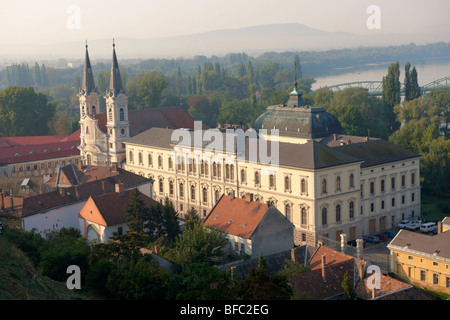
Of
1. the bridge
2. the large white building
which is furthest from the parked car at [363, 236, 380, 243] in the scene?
the bridge

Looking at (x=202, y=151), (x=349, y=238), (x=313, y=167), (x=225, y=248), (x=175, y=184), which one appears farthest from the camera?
(x=175, y=184)

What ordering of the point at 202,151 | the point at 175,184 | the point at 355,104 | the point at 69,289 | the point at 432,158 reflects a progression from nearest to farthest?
1. the point at 69,289
2. the point at 202,151
3. the point at 175,184
4. the point at 432,158
5. the point at 355,104

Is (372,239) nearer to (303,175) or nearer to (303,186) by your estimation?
(303,186)

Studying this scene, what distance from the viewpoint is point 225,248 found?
42.2 metres

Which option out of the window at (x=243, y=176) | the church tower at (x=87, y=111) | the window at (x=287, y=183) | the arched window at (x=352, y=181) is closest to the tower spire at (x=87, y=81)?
the church tower at (x=87, y=111)

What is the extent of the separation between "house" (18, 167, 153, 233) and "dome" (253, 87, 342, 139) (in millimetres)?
18536

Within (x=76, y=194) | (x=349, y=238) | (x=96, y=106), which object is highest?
(x=96, y=106)

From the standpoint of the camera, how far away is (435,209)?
57750 mm

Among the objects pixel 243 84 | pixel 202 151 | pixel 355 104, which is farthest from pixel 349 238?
pixel 243 84

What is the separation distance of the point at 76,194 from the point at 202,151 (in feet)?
39.8

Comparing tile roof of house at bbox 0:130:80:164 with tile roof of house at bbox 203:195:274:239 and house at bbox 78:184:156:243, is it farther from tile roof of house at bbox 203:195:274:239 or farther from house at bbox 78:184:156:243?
tile roof of house at bbox 203:195:274:239

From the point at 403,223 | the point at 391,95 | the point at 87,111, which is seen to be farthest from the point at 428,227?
the point at 87,111

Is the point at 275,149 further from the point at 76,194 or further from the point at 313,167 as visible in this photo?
the point at 76,194

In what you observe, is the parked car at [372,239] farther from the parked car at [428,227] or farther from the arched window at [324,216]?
the parked car at [428,227]
